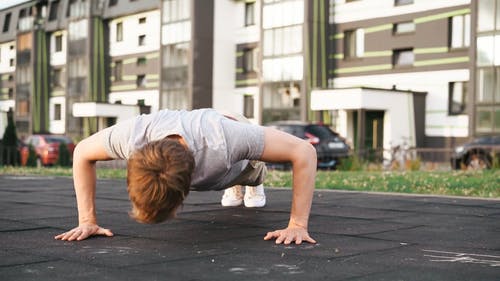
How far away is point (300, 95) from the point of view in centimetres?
3294

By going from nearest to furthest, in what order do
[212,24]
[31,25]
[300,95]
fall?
[300,95] < [212,24] < [31,25]

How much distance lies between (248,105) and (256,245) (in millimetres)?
34378

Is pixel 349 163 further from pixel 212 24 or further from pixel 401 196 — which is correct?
pixel 212 24

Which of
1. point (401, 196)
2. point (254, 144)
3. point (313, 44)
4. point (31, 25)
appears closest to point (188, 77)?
point (313, 44)

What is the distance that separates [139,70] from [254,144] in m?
40.9

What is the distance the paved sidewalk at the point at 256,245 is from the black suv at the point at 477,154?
11.2 meters

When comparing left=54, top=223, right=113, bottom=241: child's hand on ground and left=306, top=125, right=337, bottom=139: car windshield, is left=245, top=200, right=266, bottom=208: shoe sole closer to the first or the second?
left=54, top=223, right=113, bottom=241: child's hand on ground

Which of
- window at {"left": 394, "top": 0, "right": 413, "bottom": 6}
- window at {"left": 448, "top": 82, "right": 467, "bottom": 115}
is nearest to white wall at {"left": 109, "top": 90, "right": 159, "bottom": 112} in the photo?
window at {"left": 394, "top": 0, "right": 413, "bottom": 6}

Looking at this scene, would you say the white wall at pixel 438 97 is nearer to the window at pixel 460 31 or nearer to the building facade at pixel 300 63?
the building facade at pixel 300 63

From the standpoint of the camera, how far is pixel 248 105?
38156 millimetres

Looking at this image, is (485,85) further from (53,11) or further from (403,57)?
(53,11)

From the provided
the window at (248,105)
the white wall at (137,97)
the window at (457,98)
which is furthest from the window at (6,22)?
the window at (457,98)

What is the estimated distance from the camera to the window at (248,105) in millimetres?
37969

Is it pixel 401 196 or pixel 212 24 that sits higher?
pixel 212 24
